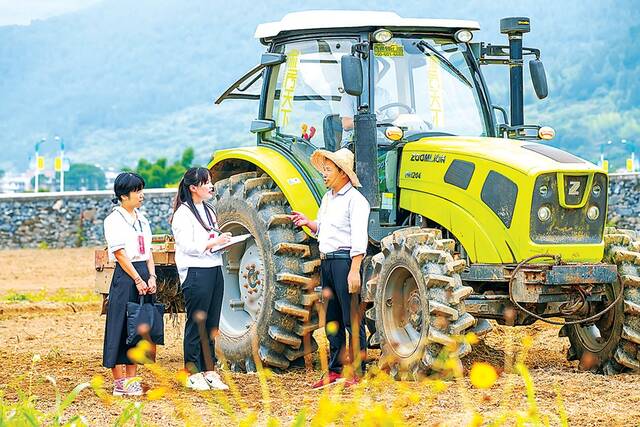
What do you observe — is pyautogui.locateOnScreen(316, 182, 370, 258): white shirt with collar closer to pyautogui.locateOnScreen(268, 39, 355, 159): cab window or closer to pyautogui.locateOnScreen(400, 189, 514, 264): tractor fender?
pyautogui.locateOnScreen(400, 189, 514, 264): tractor fender

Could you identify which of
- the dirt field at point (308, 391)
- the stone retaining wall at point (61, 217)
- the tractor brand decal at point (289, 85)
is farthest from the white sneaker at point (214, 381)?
the stone retaining wall at point (61, 217)

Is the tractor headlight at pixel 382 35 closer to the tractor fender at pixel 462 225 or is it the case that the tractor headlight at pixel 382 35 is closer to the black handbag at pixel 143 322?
A: the tractor fender at pixel 462 225

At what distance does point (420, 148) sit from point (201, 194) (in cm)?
156

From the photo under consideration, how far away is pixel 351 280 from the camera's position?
872cm

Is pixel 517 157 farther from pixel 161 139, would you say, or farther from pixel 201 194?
pixel 161 139

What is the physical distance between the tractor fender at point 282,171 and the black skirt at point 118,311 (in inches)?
55.1

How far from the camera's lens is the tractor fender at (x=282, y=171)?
9727 mm

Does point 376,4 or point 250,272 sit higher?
point 376,4

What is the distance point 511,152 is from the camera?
29.5 ft

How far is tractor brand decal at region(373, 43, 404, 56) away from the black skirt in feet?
7.58

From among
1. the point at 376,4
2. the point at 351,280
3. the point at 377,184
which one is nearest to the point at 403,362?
the point at 351,280

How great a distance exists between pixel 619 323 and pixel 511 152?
135 cm

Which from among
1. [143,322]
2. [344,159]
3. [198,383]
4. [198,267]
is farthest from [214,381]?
[344,159]

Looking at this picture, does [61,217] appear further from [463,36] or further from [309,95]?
[463,36]
